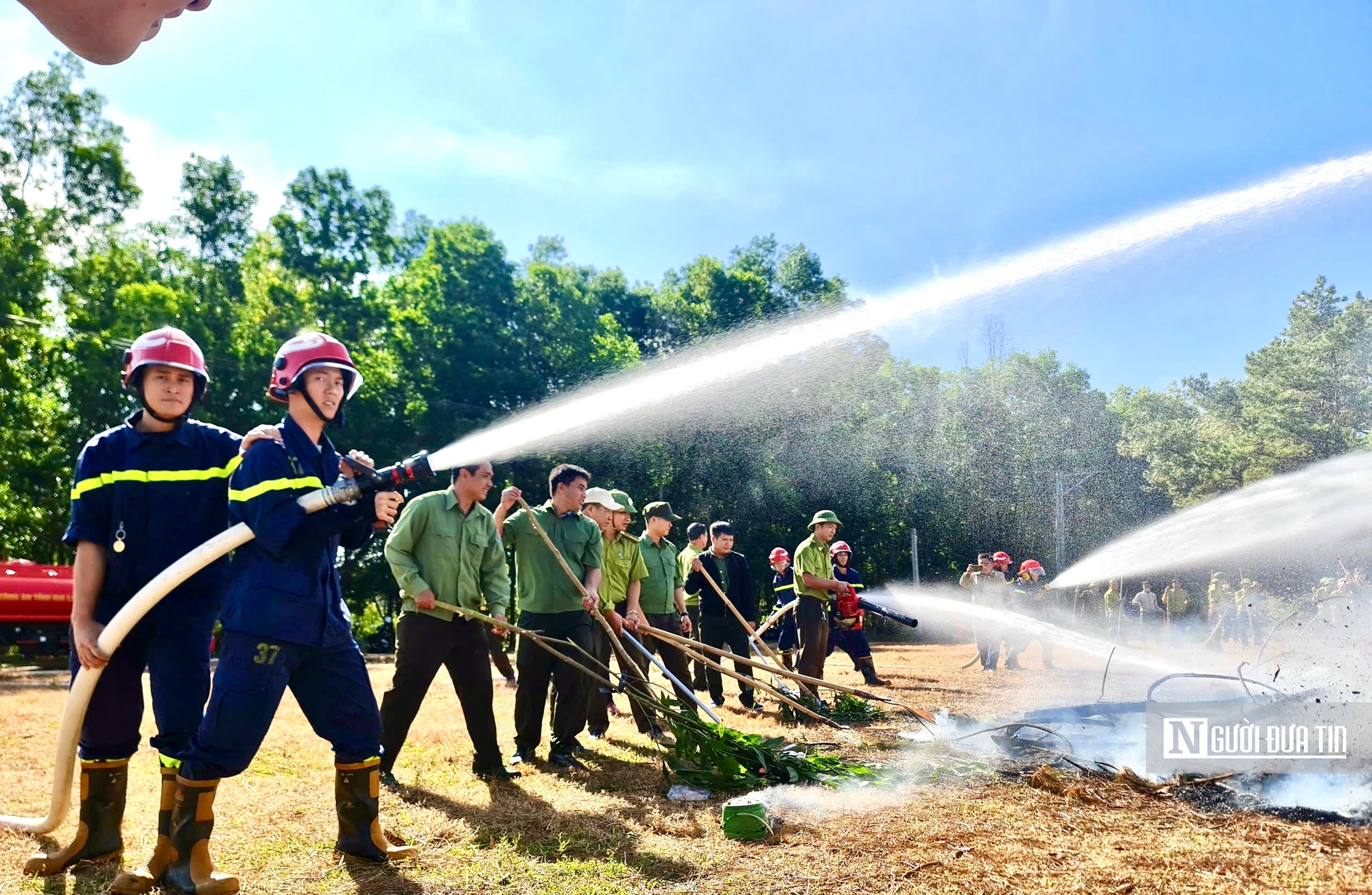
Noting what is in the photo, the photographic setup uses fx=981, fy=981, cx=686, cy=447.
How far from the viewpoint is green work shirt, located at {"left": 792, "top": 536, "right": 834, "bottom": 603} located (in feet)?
34.8

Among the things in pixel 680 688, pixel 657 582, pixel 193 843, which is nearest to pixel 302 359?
pixel 193 843

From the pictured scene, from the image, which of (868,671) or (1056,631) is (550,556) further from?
(1056,631)

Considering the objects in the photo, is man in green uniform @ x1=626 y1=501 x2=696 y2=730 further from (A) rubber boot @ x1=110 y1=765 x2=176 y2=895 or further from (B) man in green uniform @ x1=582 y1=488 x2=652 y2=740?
(A) rubber boot @ x1=110 y1=765 x2=176 y2=895

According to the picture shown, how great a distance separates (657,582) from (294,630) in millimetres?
6304

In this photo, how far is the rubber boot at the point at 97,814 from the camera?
4.28 m

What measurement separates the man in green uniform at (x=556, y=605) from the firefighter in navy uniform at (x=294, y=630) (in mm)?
2520

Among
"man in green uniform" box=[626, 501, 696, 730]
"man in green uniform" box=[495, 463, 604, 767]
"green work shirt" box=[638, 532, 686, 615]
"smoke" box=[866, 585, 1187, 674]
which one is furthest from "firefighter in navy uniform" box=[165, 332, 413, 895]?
"smoke" box=[866, 585, 1187, 674]

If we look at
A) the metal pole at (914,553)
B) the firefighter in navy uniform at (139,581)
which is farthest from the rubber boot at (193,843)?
the metal pole at (914,553)

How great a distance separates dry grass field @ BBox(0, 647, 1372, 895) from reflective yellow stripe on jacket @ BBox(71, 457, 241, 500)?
1.64 metres

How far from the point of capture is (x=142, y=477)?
4.30 m

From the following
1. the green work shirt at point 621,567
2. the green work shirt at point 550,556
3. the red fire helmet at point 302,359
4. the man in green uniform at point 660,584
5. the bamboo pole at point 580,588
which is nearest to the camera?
the red fire helmet at point 302,359

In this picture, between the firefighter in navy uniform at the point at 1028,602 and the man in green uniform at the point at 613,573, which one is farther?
the firefighter in navy uniform at the point at 1028,602

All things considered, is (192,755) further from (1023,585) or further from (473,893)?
(1023,585)

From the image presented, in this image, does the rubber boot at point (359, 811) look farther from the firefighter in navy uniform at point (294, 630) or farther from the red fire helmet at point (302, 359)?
the red fire helmet at point (302, 359)
